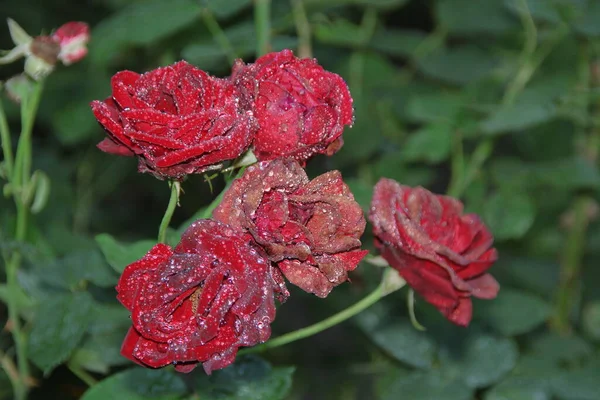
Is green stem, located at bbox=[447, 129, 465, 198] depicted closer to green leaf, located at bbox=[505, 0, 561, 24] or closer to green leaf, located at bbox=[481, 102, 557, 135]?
green leaf, located at bbox=[481, 102, 557, 135]

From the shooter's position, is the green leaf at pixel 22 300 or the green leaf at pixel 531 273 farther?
the green leaf at pixel 531 273

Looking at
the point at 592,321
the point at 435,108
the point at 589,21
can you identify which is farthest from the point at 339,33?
the point at 592,321

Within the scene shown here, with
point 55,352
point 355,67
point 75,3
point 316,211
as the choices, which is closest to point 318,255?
point 316,211

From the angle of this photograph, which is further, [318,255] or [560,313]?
[560,313]

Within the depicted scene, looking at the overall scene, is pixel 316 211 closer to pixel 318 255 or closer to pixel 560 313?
pixel 318 255

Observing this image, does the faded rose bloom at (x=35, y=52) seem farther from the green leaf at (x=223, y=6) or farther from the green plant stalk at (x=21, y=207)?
the green leaf at (x=223, y=6)

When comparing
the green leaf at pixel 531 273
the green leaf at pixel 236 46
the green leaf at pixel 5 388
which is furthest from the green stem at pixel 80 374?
the green leaf at pixel 531 273

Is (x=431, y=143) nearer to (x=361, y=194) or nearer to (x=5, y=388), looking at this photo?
(x=361, y=194)
